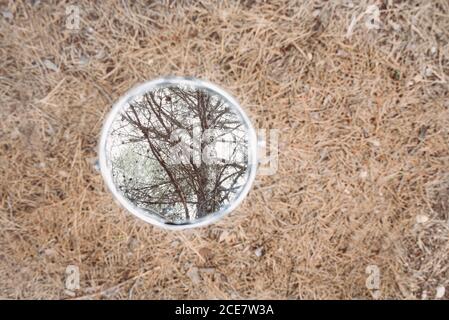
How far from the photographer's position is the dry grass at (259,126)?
1353mm

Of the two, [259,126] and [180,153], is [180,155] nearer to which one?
[180,153]

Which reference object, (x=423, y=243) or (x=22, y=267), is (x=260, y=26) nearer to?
(x=423, y=243)

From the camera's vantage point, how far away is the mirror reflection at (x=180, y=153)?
139cm

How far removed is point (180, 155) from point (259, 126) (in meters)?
0.25

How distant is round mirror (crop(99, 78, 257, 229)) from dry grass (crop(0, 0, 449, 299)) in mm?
42

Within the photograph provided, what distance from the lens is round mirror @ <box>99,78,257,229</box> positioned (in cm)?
138

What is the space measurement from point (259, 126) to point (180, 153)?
248 mm

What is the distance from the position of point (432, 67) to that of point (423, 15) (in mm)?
153

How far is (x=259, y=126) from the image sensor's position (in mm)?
1382

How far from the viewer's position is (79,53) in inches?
53.3

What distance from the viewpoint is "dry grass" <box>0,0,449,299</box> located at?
135cm

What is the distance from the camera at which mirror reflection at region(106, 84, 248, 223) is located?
1.39 metres

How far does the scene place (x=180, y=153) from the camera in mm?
1399

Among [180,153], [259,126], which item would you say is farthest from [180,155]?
[259,126]
